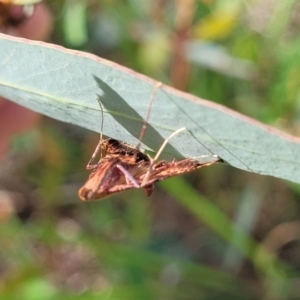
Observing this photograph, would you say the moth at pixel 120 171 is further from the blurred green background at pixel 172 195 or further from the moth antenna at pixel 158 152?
the blurred green background at pixel 172 195

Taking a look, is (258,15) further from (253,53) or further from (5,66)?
(5,66)

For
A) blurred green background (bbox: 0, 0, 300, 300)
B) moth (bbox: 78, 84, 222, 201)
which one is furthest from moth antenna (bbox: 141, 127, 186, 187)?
blurred green background (bbox: 0, 0, 300, 300)

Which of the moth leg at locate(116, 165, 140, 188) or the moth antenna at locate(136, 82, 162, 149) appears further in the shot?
the moth leg at locate(116, 165, 140, 188)

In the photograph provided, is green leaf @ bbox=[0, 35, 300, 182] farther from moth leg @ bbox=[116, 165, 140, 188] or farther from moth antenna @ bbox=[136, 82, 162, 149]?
moth leg @ bbox=[116, 165, 140, 188]

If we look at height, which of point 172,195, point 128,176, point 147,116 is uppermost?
point 147,116

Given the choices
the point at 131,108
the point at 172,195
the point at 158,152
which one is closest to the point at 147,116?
the point at 131,108

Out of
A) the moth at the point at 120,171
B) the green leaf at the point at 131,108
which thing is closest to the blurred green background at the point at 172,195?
the moth at the point at 120,171

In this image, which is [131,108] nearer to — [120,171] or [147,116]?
[147,116]
